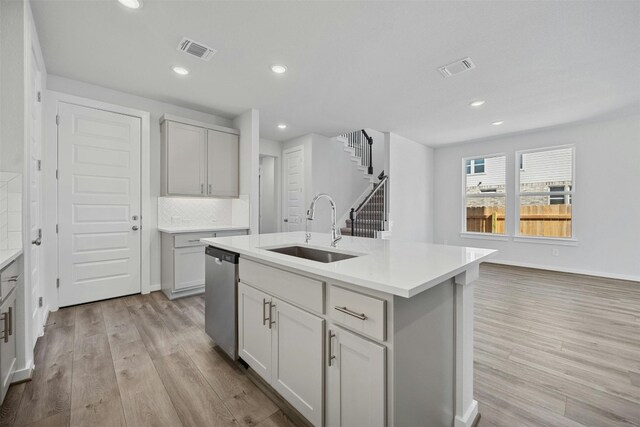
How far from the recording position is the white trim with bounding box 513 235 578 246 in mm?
5074

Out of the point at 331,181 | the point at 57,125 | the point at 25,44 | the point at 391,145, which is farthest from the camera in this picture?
the point at 331,181

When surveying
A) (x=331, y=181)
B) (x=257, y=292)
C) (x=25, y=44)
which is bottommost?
(x=257, y=292)

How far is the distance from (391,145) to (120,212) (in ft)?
15.3

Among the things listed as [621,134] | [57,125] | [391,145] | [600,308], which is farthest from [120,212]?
[621,134]

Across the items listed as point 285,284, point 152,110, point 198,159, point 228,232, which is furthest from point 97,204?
point 285,284

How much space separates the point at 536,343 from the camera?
2.44 m

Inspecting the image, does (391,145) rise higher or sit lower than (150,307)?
higher

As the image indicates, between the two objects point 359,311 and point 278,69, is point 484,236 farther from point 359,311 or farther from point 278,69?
point 359,311

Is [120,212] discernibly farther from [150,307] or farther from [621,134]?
[621,134]

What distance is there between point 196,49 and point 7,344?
103 inches

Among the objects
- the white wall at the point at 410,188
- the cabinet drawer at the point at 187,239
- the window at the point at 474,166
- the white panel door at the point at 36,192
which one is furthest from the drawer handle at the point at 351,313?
the window at the point at 474,166

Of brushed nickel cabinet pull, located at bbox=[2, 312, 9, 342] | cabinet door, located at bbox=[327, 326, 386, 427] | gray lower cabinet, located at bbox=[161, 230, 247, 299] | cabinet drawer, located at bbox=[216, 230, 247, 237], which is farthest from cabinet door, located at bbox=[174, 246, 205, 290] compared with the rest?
cabinet door, located at bbox=[327, 326, 386, 427]

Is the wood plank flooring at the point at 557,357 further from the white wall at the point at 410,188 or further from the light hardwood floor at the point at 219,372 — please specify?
the white wall at the point at 410,188

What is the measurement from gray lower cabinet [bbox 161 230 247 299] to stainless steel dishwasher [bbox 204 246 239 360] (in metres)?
1.44
